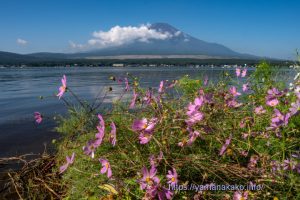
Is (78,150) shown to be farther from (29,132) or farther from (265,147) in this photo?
(29,132)

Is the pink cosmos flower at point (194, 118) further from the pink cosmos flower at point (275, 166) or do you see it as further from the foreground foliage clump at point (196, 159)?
the pink cosmos flower at point (275, 166)

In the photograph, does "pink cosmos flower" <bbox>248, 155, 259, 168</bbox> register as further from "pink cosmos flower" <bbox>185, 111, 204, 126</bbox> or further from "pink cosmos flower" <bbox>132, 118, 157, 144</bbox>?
"pink cosmos flower" <bbox>132, 118, 157, 144</bbox>

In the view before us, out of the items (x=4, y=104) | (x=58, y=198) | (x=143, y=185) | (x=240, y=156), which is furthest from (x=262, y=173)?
(x=4, y=104)

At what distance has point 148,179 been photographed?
84.4 inches

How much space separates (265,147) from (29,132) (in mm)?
5711

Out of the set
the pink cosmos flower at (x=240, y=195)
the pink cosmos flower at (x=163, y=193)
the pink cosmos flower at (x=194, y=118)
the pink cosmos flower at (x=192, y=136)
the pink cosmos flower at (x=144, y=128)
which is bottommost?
the pink cosmos flower at (x=240, y=195)

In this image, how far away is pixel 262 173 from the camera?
238cm

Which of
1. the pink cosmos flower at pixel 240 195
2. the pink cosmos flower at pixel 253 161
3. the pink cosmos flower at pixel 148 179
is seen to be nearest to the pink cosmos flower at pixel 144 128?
the pink cosmos flower at pixel 148 179

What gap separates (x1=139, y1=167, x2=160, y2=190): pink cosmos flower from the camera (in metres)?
2.13

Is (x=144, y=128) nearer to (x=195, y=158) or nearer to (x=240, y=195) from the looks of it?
(x=195, y=158)

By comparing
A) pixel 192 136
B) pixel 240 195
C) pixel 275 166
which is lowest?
pixel 240 195

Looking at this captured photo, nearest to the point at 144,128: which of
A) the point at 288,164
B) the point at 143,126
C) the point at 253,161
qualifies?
the point at 143,126

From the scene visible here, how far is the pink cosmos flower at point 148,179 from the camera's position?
2131mm

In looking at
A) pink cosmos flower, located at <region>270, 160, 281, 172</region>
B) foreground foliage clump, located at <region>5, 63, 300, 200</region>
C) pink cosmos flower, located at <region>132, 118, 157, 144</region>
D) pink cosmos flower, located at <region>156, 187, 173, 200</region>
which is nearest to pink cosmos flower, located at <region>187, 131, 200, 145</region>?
foreground foliage clump, located at <region>5, 63, 300, 200</region>
